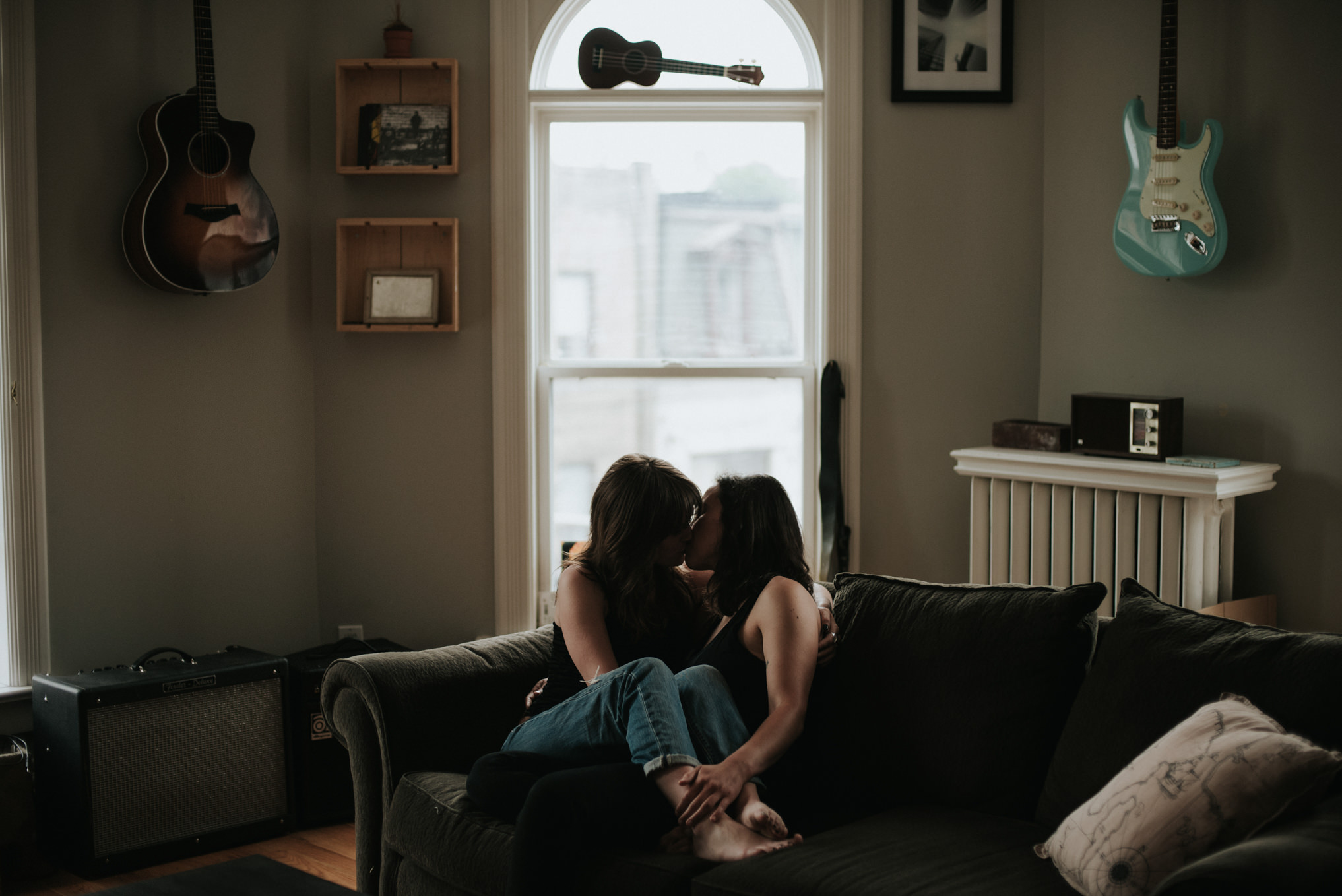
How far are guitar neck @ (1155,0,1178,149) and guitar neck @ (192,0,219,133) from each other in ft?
8.76

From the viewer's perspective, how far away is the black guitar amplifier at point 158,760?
2.68 m

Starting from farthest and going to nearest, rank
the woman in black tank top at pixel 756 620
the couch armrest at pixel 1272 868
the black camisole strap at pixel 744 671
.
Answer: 1. the black camisole strap at pixel 744 671
2. the woman in black tank top at pixel 756 620
3. the couch armrest at pixel 1272 868

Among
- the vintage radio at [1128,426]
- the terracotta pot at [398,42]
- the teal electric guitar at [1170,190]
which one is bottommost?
the vintage radio at [1128,426]

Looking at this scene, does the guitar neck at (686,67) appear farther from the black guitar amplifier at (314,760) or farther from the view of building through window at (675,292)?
the black guitar amplifier at (314,760)

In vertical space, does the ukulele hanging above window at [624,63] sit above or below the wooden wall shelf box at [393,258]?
above

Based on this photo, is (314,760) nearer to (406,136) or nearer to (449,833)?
(449,833)

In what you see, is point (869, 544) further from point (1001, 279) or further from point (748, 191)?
point (748, 191)

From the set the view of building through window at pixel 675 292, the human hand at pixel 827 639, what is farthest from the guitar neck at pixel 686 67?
Answer: the human hand at pixel 827 639

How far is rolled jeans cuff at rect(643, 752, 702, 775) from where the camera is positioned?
1.85 m

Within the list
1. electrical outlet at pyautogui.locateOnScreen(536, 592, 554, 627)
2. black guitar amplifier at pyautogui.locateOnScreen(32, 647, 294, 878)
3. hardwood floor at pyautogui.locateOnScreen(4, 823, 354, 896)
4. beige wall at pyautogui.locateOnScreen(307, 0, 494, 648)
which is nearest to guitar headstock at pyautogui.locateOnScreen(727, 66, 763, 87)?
beige wall at pyautogui.locateOnScreen(307, 0, 494, 648)

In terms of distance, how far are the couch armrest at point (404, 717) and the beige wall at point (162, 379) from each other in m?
1.18

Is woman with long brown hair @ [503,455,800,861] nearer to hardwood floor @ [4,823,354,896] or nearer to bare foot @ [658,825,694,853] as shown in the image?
bare foot @ [658,825,694,853]

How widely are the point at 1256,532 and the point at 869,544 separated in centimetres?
115

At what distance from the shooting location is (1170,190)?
2.88 m
